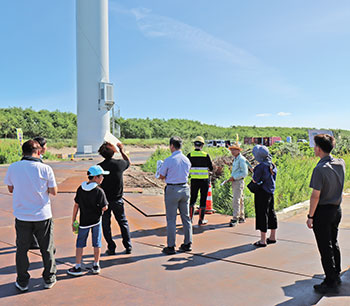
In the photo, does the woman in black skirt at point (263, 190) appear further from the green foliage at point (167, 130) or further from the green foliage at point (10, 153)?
the green foliage at point (167, 130)

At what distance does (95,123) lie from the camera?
3306 cm

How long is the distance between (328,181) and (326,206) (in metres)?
0.30

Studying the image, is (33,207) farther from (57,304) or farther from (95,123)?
(95,123)

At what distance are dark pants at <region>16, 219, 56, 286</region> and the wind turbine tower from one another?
29.2m

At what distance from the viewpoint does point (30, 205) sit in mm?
4188

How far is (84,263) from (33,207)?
1445 millimetres

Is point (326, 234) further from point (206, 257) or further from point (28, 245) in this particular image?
point (28, 245)

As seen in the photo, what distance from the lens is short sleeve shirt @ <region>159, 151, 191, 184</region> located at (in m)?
5.73

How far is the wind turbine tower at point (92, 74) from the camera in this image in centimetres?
3173

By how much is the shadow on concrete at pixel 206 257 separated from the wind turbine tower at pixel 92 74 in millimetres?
28445

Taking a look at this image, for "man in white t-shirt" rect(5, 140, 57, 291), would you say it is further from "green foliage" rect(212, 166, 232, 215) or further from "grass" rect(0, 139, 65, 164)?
"grass" rect(0, 139, 65, 164)

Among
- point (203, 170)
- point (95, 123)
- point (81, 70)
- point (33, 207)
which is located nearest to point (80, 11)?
point (81, 70)

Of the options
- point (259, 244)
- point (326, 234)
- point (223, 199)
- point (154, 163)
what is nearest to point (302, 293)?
point (326, 234)

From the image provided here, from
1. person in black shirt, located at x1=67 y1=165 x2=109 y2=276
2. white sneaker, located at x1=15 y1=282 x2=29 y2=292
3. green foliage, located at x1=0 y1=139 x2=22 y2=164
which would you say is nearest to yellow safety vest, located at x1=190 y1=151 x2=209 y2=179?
person in black shirt, located at x1=67 y1=165 x2=109 y2=276
